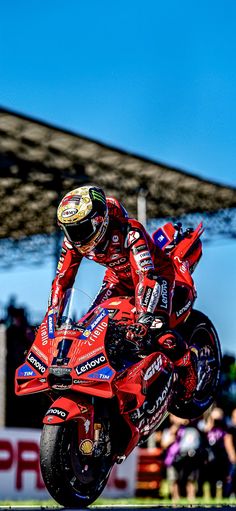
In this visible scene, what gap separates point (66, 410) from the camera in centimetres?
709

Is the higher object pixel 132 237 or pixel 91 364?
pixel 132 237

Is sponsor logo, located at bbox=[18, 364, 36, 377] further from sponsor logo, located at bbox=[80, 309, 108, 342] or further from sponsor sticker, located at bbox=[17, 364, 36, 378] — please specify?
sponsor logo, located at bbox=[80, 309, 108, 342]

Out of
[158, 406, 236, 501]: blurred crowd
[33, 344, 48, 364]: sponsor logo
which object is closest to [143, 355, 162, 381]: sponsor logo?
[33, 344, 48, 364]: sponsor logo

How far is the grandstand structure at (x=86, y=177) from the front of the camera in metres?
24.8

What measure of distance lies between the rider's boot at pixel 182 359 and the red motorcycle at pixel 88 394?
0.12 m

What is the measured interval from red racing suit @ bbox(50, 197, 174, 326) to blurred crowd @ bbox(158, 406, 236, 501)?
7147 millimetres

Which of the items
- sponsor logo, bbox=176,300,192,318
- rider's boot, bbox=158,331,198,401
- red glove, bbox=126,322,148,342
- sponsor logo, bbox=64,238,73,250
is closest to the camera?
red glove, bbox=126,322,148,342

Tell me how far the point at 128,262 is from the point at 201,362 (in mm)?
1557

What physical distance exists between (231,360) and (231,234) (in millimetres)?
20943

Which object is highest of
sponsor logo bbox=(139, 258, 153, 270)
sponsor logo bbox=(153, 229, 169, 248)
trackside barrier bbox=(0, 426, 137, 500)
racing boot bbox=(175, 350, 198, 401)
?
sponsor logo bbox=(153, 229, 169, 248)

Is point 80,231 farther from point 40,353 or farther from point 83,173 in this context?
point 83,173

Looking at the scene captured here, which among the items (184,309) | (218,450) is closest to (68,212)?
(184,309)

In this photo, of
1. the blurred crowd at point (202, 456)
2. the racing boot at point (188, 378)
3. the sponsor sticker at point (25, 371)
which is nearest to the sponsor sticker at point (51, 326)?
the sponsor sticker at point (25, 371)

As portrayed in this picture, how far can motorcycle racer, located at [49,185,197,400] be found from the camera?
307 inches
